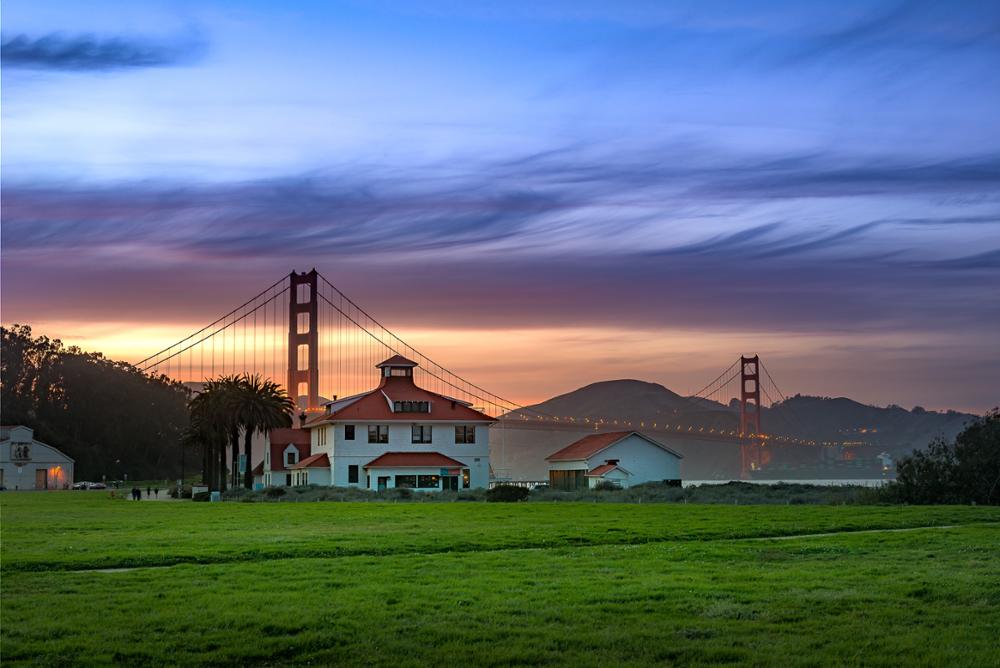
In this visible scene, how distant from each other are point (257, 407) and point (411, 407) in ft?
38.6

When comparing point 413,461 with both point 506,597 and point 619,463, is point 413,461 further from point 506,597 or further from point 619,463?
point 506,597

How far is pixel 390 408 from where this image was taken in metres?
86.8

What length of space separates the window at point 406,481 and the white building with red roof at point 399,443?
0.07m

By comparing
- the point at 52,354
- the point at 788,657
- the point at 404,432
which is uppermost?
the point at 52,354

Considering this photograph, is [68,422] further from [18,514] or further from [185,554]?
[185,554]

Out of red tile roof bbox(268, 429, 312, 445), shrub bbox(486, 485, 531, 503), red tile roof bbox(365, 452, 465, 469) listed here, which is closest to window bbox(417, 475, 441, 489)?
red tile roof bbox(365, 452, 465, 469)

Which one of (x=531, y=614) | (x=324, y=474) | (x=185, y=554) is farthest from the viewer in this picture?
(x=324, y=474)

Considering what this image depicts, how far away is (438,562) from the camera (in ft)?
78.4

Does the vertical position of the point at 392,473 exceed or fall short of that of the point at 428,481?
it exceeds it

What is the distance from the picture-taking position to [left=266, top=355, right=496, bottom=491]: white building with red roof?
83.8 m

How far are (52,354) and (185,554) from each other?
147462 millimetres

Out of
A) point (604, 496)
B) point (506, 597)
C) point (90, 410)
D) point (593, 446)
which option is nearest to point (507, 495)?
A: point (604, 496)

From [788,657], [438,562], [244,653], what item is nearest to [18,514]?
[438,562]

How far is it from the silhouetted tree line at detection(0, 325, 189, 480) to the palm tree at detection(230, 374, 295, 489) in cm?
6224
